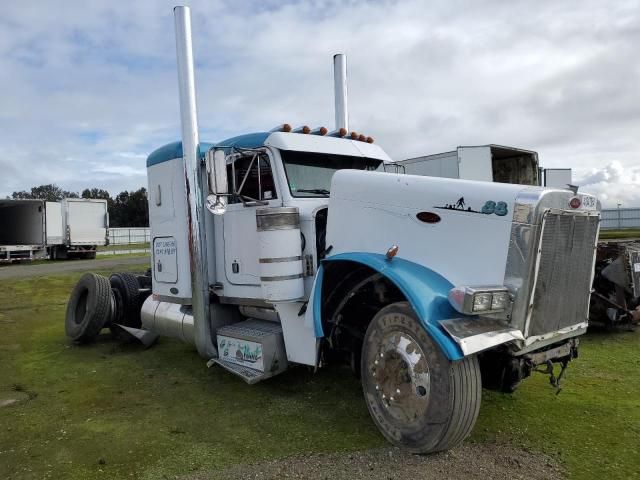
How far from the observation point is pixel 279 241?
14.3 ft

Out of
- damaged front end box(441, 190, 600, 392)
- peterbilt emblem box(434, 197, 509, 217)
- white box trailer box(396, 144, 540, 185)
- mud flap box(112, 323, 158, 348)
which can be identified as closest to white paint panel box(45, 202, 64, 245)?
mud flap box(112, 323, 158, 348)

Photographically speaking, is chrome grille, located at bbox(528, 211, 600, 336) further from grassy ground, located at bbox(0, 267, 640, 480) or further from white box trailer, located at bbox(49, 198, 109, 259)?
white box trailer, located at bbox(49, 198, 109, 259)

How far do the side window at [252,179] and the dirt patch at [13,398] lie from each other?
9.24 ft

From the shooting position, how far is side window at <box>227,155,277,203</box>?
15.8 ft

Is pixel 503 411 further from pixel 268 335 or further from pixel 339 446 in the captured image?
pixel 268 335

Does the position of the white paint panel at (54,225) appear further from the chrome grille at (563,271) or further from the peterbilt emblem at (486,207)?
the chrome grille at (563,271)

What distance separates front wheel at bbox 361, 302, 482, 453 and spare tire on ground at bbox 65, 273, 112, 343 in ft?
15.1

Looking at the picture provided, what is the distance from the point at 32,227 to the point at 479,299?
965 inches

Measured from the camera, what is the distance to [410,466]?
11.2ft

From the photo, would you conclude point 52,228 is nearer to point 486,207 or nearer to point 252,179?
point 252,179

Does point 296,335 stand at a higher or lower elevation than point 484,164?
lower

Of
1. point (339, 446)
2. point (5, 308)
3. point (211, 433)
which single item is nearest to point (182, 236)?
point (211, 433)

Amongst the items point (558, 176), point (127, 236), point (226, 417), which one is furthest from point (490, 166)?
point (127, 236)

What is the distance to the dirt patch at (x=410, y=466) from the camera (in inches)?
131
